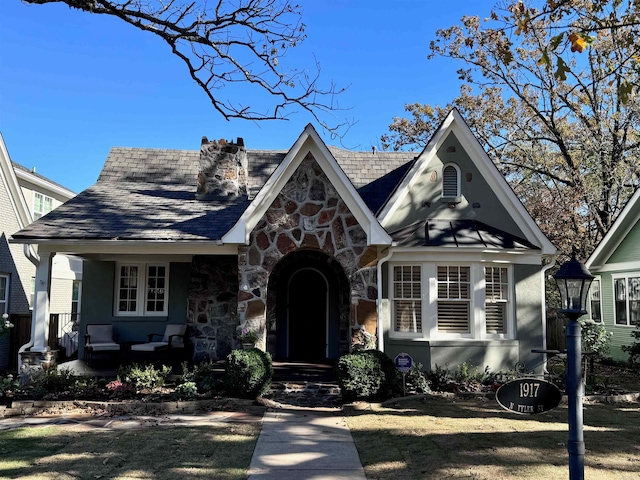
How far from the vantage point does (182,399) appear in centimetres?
953

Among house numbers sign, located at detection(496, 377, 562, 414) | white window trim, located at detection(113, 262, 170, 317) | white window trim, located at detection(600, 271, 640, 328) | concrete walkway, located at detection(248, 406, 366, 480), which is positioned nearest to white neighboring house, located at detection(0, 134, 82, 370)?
white window trim, located at detection(113, 262, 170, 317)

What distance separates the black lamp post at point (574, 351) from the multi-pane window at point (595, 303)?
51.7 feet

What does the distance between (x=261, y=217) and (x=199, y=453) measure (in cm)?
500

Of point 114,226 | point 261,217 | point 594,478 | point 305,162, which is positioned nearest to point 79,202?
point 114,226

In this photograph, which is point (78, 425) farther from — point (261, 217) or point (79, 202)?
point (79, 202)

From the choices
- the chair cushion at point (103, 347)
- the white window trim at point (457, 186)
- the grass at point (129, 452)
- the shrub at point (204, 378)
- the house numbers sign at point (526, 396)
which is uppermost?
the white window trim at point (457, 186)

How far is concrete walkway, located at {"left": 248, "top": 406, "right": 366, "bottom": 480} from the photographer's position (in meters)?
6.04

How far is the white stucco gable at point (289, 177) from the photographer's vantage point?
1019 centimetres

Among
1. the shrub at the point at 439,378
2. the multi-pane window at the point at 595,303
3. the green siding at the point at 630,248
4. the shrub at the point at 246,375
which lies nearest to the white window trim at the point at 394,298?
the shrub at the point at 439,378

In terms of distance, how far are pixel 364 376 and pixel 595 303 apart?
13214 mm

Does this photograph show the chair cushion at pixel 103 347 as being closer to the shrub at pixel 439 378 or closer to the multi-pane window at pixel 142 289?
the multi-pane window at pixel 142 289

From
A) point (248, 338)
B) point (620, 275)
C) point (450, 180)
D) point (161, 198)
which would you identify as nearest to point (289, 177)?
point (248, 338)

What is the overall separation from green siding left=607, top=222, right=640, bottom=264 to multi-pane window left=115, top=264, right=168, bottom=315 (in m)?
13.9

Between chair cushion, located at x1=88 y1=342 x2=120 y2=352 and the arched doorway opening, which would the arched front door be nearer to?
the arched doorway opening
